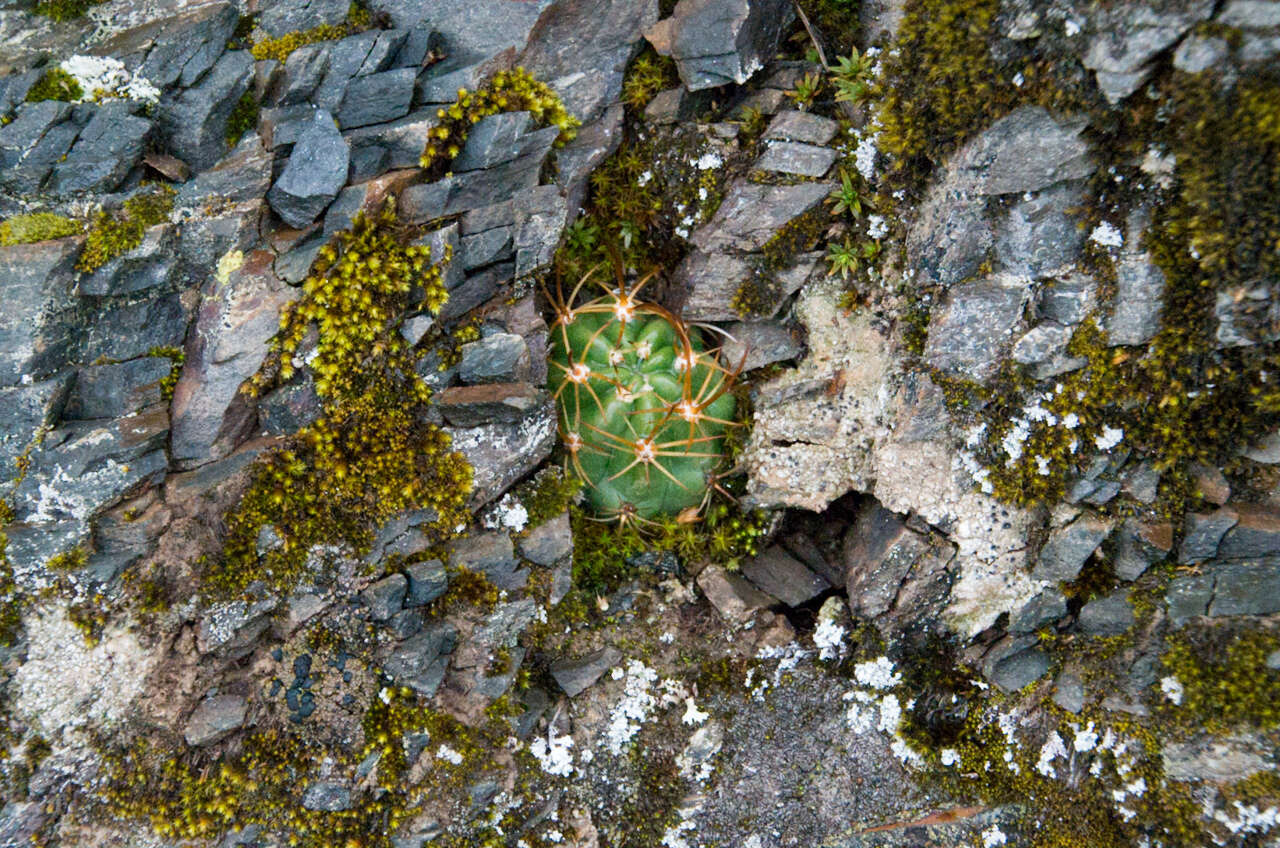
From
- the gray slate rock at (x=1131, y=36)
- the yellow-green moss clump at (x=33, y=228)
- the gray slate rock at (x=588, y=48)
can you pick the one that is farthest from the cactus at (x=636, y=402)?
the yellow-green moss clump at (x=33, y=228)

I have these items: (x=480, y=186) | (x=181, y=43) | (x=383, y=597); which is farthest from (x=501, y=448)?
(x=181, y=43)

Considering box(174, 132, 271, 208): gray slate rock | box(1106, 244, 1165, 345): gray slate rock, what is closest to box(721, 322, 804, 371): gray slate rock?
box(1106, 244, 1165, 345): gray slate rock

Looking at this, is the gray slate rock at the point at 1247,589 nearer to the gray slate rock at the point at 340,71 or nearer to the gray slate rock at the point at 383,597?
the gray slate rock at the point at 383,597

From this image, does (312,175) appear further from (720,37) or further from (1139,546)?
(1139,546)

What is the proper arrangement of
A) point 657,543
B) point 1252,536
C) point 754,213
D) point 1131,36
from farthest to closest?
point 657,543, point 754,213, point 1252,536, point 1131,36

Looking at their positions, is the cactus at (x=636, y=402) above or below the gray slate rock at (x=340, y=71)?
below

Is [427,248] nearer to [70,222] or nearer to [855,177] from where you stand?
[70,222]
